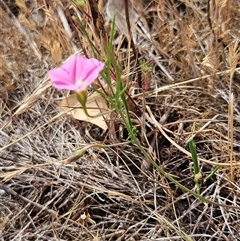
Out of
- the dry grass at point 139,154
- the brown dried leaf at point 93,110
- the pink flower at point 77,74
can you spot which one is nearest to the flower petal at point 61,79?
the pink flower at point 77,74

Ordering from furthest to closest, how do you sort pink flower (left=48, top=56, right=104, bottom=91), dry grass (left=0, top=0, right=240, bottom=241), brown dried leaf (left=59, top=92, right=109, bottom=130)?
brown dried leaf (left=59, top=92, right=109, bottom=130)
dry grass (left=0, top=0, right=240, bottom=241)
pink flower (left=48, top=56, right=104, bottom=91)

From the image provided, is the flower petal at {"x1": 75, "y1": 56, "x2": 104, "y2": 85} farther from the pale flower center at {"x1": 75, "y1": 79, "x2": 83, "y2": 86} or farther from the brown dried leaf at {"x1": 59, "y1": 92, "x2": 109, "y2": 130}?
the brown dried leaf at {"x1": 59, "y1": 92, "x2": 109, "y2": 130}

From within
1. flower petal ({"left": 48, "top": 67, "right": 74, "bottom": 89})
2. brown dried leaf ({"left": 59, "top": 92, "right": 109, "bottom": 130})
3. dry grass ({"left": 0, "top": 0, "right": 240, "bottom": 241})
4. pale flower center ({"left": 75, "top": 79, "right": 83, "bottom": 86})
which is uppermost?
flower petal ({"left": 48, "top": 67, "right": 74, "bottom": 89})

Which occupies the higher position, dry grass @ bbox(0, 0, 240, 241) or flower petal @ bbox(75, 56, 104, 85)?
flower petal @ bbox(75, 56, 104, 85)

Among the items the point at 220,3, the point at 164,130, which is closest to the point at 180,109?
the point at 164,130

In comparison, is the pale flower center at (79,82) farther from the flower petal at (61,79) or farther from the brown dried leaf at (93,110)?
the brown dried leaf at (93,110)

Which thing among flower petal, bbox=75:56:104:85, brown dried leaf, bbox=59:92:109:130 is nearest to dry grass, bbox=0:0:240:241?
brown dried leaf, bbox=59:92:109:130
